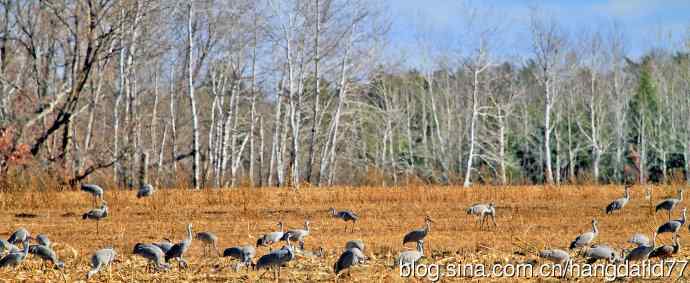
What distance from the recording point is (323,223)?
1659 centimetres

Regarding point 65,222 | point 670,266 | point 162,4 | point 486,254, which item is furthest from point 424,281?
point 162,4

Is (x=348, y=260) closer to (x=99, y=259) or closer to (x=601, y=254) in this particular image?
(x=99, y=259)

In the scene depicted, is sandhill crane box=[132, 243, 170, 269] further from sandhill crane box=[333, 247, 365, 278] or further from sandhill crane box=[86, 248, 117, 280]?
sandhill crane box=[333, 247, 365, 278]

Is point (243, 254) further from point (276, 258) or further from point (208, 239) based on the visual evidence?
point (208, 239)

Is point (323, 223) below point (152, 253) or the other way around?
the other way around

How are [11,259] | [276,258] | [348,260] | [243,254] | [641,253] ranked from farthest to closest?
[243,254] → [11,259] → [641,253] → [276,258] → [348,260]

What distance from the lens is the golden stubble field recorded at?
1138 centimetres

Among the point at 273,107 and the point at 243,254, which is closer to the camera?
the point at 243,254

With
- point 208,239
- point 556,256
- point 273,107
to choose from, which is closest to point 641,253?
point 556,256

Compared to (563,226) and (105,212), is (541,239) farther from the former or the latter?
(105,212)

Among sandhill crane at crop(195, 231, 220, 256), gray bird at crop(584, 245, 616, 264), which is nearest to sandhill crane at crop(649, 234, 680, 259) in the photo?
gray bird at crop(584, 245, 616, 264)

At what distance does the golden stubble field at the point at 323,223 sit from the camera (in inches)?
448

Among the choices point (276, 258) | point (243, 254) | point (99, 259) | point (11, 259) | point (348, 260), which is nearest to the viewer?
point (348, 260)

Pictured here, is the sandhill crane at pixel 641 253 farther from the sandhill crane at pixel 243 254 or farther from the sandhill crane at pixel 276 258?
the sandhill crane at pixel 243 254
